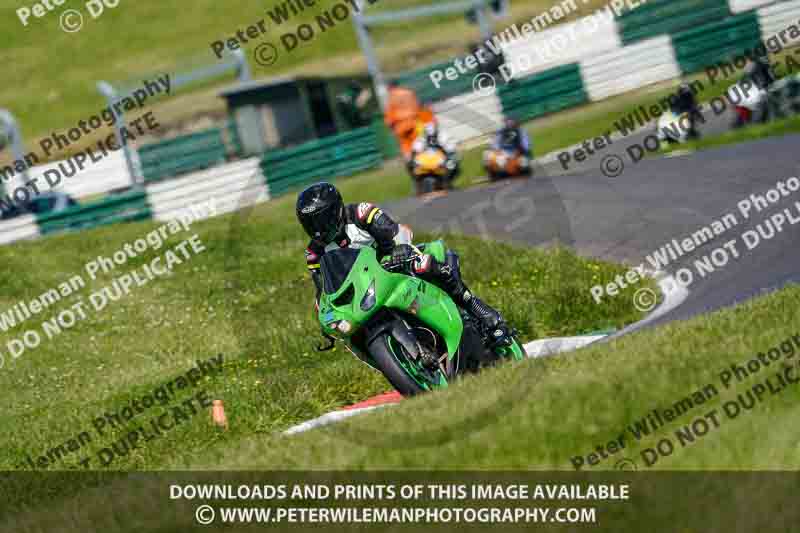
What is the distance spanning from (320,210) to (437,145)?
1425 cm

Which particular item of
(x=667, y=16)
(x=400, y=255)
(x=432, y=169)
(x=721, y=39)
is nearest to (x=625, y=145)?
(x=432, y=169)

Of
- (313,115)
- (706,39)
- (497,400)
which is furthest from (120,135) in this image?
(497,400)

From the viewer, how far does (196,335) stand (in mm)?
13789

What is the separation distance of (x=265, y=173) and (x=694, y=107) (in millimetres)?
10279

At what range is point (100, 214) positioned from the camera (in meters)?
25.5

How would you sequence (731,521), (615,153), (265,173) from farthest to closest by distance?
(265,173) < (615,153) < (731,521)

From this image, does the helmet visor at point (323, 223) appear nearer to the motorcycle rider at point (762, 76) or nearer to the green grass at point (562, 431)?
the green grass at point (562, 431)

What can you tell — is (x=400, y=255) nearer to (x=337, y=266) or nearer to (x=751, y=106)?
(x=337, y=266)

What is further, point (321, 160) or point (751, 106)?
point (321, 160)

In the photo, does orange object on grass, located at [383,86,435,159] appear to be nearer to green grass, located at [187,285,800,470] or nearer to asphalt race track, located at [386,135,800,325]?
asphalt race track, located at [386,135,800,325]

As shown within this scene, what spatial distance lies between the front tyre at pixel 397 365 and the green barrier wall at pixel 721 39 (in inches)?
988

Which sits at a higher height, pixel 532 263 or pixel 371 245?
pixel 371 245

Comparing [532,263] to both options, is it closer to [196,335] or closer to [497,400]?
[196,335]

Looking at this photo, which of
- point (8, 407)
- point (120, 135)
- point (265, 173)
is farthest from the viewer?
point (265, 173)
